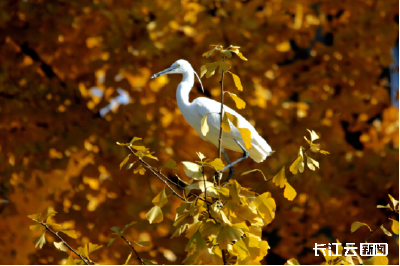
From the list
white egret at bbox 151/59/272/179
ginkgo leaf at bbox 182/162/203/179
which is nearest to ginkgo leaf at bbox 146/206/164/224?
ginkgo leaf at bbox 182/162/203/179

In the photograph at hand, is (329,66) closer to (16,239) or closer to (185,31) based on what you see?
(185,31)

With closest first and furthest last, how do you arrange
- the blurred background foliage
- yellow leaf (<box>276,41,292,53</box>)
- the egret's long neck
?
the egret's long neck, the blurred background foliage, yellow leaf (<box>276,41,292,53</box>)

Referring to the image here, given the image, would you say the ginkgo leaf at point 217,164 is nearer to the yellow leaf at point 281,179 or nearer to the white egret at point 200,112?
the yellow leaf at point 281,179

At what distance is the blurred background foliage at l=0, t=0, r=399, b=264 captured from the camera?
15.2 feet

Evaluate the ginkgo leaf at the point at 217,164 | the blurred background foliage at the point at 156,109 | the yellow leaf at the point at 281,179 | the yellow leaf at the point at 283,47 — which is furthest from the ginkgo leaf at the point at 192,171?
the yellow leaf at the point at 283,47

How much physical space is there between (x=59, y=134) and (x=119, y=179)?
852 mm

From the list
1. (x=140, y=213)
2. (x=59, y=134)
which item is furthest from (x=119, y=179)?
(x=59, y=134)

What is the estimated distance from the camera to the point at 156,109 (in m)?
4.78

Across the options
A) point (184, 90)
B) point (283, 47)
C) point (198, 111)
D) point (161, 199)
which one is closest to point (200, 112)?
point (198, 111)

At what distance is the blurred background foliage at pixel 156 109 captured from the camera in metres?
4.63

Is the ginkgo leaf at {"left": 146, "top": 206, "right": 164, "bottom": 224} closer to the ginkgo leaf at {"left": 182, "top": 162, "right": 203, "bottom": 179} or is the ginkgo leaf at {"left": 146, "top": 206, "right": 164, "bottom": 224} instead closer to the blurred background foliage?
the ginkgo leaf at {"left": 182, "top": 162, "right": 203, "bottom": 179}

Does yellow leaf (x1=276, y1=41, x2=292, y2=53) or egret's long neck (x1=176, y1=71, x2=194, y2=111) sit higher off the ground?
yellow leaf (x1=276, y1=41, x2=292, y2=53)

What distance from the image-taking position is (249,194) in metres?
2.23

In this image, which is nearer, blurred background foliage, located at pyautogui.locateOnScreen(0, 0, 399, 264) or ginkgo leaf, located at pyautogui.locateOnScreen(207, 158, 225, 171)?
ginkgo leaf, located at pyautogui.locateOnScreen(207, 158, 225, 171)
